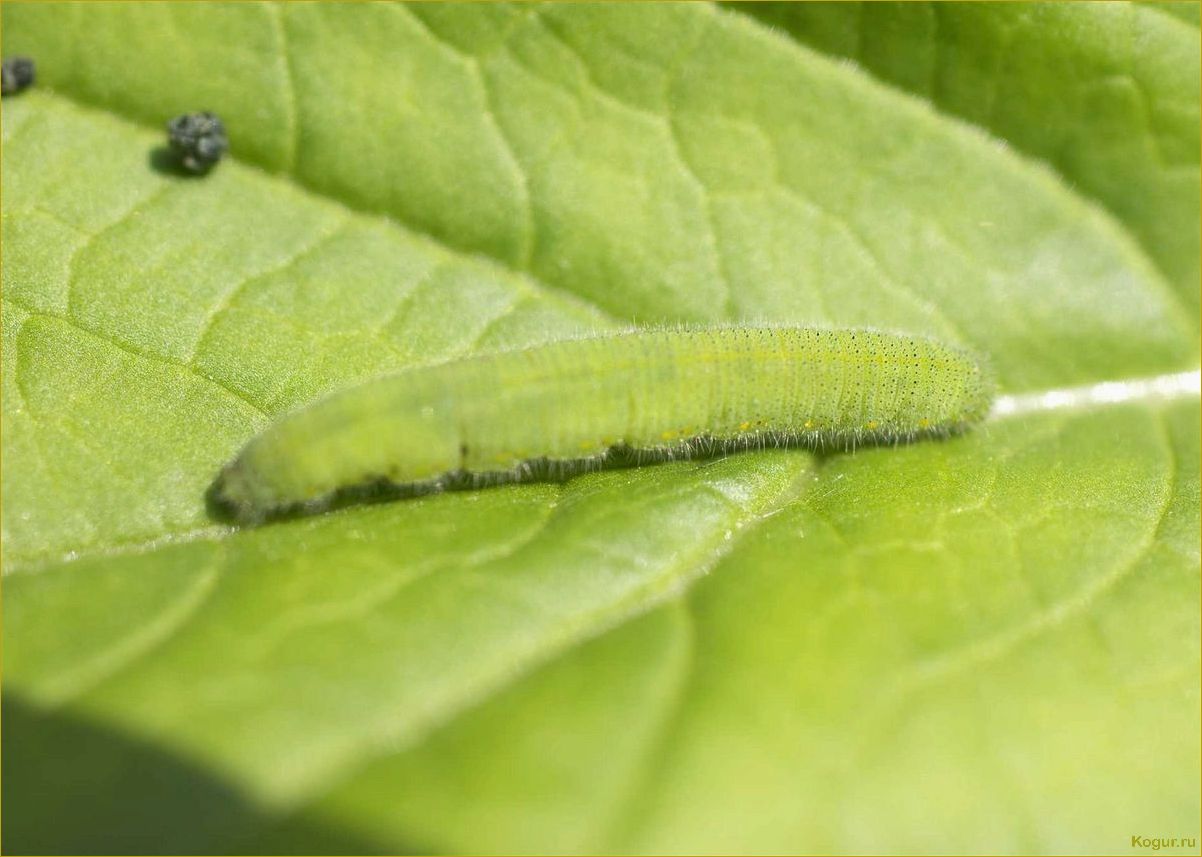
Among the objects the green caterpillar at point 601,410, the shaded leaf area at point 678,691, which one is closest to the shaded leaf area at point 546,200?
the green caterpillar at point 601,410

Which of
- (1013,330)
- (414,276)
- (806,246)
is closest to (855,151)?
(806,246)

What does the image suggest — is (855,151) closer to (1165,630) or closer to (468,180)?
(468,180)

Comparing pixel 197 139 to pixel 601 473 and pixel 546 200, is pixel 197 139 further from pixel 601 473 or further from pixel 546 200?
pixel 601 473

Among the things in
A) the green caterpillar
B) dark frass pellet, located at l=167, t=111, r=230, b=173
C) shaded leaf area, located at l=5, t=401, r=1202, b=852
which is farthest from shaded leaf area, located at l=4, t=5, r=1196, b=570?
shaded leaf area, located at l=5, t=401, r=1202, b=852

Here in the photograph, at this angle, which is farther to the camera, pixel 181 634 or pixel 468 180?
pixel 468 180

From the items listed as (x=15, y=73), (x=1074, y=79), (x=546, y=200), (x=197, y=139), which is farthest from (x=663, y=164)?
→ (x=15, y=73)

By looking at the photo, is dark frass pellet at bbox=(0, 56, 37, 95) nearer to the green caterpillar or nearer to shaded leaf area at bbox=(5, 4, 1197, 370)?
shaded leaf area at bbox=(5, 4, 1197, 370)
